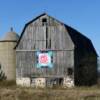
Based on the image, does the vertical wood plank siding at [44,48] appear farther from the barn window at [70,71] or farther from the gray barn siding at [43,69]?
the barn window at [70,71]

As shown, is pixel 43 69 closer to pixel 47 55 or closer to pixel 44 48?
pixel 47 55

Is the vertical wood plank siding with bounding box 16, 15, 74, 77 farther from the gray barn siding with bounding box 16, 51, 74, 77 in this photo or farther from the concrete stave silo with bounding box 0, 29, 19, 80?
the concrete stave silo with bounding box 0, 29, 19, 80

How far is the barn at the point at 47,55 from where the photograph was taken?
154 feet

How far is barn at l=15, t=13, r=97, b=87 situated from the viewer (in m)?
46.8

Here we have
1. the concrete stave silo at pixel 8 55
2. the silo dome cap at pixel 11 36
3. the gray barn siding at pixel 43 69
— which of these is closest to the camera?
the gray barn siding at pixel 43 69

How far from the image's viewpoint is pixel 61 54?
47000 mm

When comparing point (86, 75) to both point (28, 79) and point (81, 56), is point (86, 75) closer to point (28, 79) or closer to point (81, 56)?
point (81, 56)

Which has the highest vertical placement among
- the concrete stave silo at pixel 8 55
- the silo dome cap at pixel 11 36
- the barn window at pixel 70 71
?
the silo dome cap at pixel 11 36

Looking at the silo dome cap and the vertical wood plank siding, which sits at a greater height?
the silo dome cap

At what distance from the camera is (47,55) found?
4712 cm

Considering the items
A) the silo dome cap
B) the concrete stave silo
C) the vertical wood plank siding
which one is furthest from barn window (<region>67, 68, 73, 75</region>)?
the silo dome cap

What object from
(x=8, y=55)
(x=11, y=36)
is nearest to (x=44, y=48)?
(x=8, y=55)

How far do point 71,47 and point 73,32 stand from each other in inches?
196

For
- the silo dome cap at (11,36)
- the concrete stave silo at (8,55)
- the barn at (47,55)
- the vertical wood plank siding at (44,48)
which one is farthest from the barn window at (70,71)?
the silo dome cap at (11,36)
